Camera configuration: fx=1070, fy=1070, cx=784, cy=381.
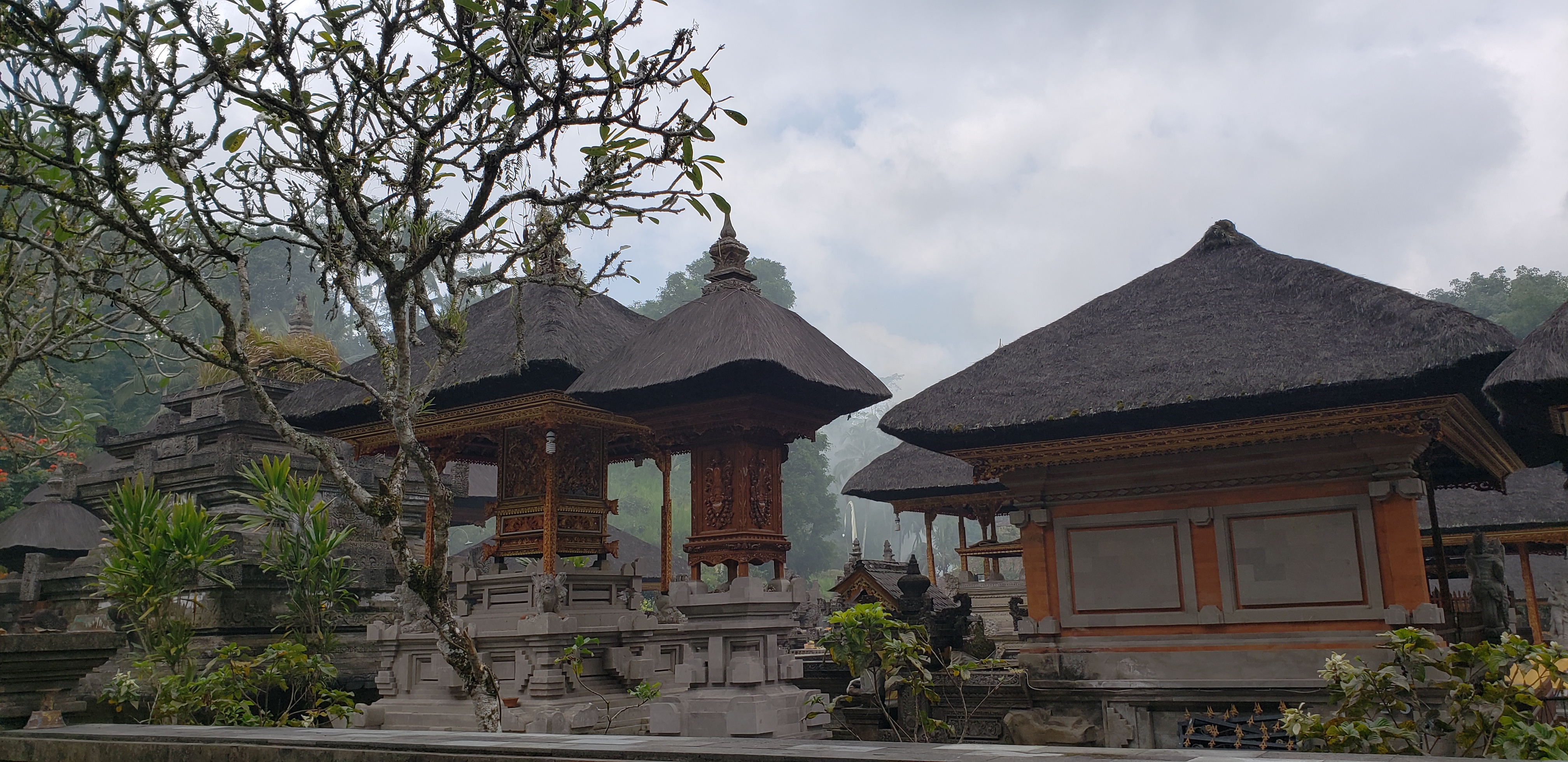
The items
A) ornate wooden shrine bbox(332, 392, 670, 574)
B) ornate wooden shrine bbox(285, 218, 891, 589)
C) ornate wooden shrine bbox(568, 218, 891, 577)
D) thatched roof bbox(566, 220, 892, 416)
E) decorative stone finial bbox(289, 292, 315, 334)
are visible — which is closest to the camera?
thatched roof bbox(566, 220, 892, 416)

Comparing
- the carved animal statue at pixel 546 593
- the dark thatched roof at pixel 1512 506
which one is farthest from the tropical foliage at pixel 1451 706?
the dark thatched roof at pixel 1512 506

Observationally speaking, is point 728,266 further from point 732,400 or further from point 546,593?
point 546,593

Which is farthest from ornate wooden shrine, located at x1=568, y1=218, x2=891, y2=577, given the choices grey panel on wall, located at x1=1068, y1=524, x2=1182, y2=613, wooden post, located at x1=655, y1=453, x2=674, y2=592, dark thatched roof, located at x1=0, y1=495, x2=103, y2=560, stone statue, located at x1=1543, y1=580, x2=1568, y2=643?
dark thatched roof, located at x1=0, y1=495, x2=103, y2=560

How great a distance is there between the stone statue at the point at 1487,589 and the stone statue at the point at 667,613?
925cm

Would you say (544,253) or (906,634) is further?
(544,253)

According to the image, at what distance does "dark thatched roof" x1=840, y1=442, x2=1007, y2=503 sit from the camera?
20.8 m

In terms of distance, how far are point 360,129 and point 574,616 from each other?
6.18 metres

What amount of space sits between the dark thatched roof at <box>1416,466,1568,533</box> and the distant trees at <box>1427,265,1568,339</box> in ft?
69.4

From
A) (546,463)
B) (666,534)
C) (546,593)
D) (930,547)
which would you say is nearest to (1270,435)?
(666,534)

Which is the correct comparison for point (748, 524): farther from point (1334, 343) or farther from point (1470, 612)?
point (1470, 612)

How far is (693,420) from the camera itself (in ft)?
38.8

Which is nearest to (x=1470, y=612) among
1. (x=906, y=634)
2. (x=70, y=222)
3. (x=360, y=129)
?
(x=906, y=634)

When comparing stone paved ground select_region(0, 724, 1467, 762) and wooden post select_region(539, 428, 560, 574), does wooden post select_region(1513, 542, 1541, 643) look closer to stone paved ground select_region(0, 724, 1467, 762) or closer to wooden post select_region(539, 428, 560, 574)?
wooden post select_region(539, 428, 560, 574)

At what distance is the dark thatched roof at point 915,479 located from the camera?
2083cm
